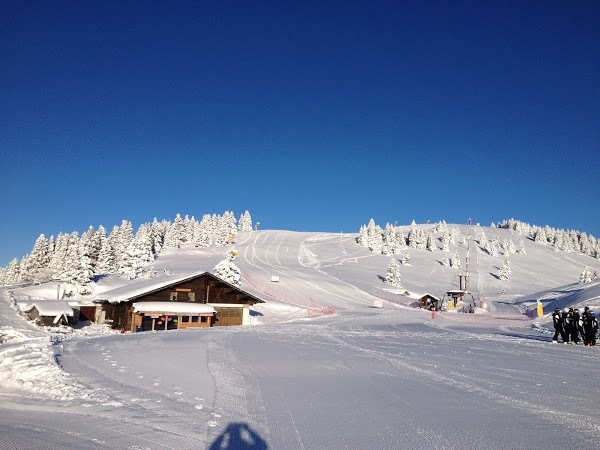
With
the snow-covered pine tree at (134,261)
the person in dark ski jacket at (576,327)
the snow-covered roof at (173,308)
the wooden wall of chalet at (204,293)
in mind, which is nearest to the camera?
the person in dark ski jacket at (576,327)

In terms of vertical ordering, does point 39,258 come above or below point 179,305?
above

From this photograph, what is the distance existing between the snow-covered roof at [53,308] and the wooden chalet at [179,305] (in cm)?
410

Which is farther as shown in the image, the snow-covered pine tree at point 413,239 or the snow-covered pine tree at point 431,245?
the snow-covered pine tree at point 413,239

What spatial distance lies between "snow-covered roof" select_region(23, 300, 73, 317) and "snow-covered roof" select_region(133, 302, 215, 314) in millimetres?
11096

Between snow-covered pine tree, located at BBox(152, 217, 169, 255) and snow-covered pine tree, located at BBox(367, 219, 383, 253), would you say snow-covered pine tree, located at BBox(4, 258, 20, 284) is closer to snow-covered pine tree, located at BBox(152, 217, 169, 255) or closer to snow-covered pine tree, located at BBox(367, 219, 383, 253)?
snow-covered pine tree, located at BBox(152, 217, 169, 255)

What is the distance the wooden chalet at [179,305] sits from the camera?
124 ft

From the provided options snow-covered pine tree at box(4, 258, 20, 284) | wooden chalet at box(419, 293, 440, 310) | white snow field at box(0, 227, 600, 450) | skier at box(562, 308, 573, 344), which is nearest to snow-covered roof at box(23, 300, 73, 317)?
white snow field at box(0, 227, 600, 450)

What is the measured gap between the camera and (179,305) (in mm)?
38594

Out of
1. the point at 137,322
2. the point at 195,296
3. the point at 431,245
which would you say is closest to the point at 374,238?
the point at 431,245

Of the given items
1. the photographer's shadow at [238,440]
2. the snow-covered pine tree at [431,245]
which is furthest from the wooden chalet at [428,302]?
the snow-covered pine tree at [431,245]

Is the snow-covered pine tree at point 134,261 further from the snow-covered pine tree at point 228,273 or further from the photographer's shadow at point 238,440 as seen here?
the photographer's shadow at point 238,440

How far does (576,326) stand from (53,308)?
44689 millimetres

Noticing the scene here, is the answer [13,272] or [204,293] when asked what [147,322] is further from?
[13,272]

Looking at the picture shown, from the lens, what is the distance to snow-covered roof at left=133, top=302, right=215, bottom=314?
122ft
